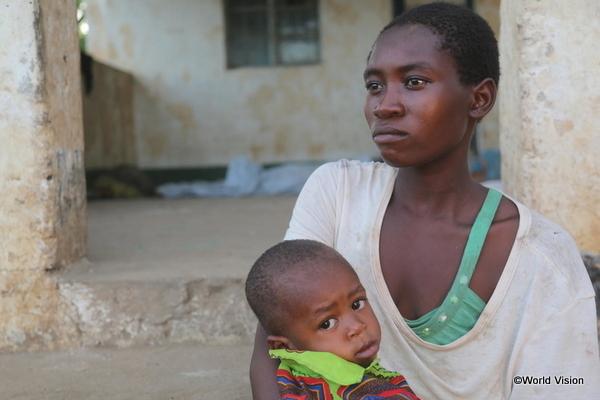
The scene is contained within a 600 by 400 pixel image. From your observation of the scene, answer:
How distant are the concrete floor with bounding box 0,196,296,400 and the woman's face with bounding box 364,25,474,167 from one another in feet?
3.53

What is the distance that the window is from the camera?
360 inches

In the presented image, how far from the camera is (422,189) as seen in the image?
1867mm

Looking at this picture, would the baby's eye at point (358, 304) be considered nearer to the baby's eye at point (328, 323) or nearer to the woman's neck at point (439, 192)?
the baby's eye at point (328, 323)

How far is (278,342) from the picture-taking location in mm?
1669

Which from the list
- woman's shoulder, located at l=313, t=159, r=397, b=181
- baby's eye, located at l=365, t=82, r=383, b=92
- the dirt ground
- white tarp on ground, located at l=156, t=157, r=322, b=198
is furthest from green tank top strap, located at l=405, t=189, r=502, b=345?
white tarp on ground, located at l=156, t=157, r=322, b=198

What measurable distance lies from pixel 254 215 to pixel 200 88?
4.28 m

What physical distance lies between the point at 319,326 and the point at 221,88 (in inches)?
320

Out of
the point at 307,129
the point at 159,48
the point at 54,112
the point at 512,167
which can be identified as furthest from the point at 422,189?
the point at 159,48

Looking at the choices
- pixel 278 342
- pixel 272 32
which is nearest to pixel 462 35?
pixel 278 342

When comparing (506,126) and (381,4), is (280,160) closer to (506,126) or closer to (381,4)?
(381,4)

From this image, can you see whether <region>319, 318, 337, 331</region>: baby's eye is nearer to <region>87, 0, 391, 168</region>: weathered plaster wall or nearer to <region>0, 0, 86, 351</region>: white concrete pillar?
<region>0, 0, 86, 351</region>: white concrete pillar

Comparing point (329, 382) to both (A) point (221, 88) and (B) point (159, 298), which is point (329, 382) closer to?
(B) point (159, 298)

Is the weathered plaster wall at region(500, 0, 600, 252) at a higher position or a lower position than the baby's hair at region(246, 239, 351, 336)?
higher

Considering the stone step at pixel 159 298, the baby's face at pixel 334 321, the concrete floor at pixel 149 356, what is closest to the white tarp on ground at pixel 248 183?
the concrete floor at pixel 149 356
